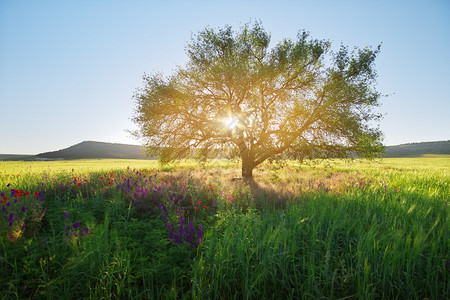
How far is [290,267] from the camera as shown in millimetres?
2934

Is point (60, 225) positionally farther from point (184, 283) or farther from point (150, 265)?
point (184, 283)

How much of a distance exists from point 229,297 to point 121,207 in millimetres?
4235

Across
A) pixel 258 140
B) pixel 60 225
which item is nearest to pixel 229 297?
pixel 60 225

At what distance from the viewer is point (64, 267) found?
2645 millimetres

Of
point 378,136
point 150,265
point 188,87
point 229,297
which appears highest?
point 188,87

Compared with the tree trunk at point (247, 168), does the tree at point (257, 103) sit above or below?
above

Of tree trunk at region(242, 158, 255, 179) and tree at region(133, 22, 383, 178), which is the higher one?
tree at region(133, 22, 383, 178)

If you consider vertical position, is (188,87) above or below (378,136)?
above

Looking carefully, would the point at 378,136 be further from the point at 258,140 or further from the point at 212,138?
the point at 212,138

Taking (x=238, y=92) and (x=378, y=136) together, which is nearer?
(x=378, y=136)

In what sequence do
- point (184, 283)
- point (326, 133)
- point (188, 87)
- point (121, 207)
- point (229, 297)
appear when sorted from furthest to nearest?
point (188, 87) → point (326, 133) → point (121, 207) → point (184, 283) → point (229, 297)

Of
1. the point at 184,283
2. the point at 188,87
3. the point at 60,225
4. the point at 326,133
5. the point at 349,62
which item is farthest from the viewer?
the point at 188,87

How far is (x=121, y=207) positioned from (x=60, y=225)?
1612 millimetres

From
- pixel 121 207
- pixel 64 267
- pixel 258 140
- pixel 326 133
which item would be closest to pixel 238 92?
pixel 258 140
